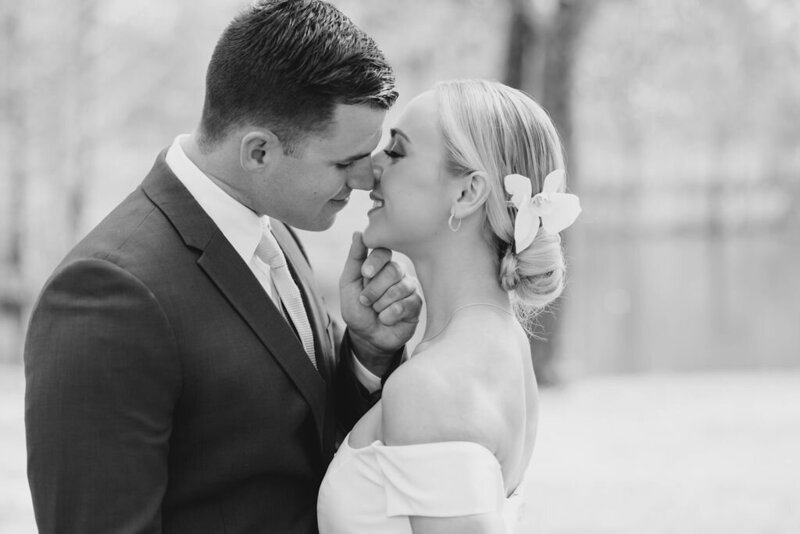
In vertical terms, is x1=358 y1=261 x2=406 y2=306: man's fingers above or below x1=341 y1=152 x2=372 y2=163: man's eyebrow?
below

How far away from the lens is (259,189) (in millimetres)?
2549

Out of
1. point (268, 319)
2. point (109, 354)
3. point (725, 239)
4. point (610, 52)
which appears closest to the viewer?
A: point (109, 354)

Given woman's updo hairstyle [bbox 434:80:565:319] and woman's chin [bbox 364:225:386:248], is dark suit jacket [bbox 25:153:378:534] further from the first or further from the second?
woman's updo hairstyle [bbox 434:80:565:319]

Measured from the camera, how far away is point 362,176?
2.67 meters

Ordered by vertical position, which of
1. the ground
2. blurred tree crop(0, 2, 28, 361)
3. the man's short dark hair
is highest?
the man's short dark hair

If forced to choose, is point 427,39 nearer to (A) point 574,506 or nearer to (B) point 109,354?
(A) point 574,506

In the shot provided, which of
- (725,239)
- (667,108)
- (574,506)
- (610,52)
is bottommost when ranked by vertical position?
(725,239)

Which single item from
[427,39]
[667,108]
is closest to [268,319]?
[427,39]

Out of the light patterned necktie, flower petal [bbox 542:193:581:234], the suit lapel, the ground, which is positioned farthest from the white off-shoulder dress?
the ground

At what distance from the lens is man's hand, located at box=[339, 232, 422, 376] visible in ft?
9.11

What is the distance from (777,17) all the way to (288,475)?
10.4m

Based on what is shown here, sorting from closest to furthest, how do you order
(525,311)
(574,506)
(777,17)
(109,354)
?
(109,354), (525,311), (574,506), (777,17)

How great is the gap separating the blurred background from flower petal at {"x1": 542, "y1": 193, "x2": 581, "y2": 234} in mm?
3646

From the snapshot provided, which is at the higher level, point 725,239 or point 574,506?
point 574,506
